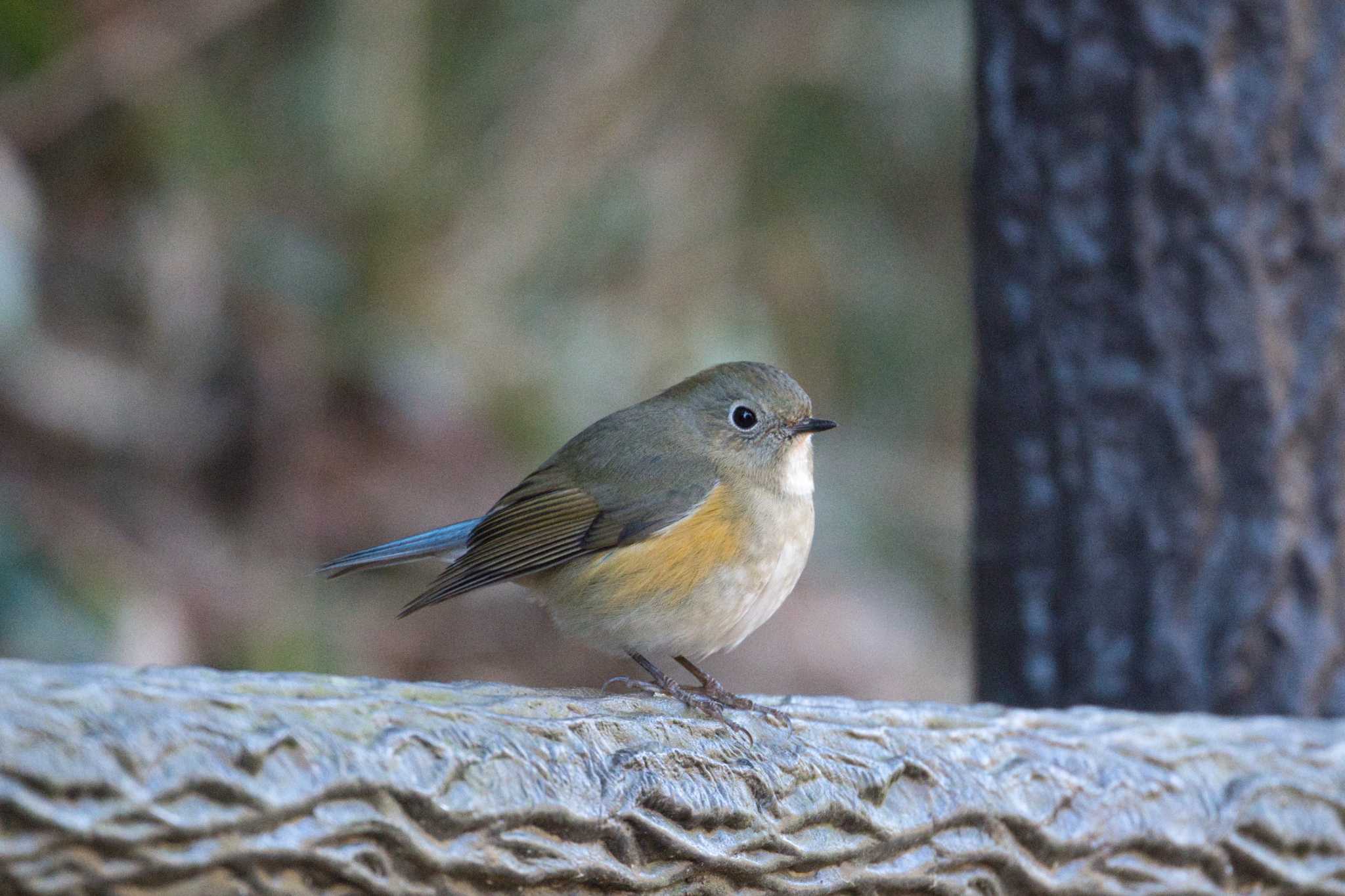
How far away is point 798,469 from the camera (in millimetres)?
3432

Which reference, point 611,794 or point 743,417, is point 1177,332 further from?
point 611,794

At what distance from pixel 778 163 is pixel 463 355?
1559mm

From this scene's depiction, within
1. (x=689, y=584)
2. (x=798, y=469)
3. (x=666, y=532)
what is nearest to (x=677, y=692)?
(x=689, y=584)

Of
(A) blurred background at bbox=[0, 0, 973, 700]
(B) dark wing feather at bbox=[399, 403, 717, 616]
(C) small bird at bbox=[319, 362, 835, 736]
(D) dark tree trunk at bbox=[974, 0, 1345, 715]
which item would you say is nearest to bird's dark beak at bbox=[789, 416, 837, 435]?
(C) small bird at bbox=[319, 362, 835, 736]

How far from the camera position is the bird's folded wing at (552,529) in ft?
10.3

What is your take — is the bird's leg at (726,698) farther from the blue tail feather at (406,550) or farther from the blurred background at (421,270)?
the blurred background at (421,270)

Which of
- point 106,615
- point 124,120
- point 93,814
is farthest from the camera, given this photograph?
point 124,120

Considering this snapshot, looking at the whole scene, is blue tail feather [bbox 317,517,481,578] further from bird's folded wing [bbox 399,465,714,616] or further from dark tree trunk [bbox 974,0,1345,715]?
dark tree trunk [bbox 974,0,1345,715]

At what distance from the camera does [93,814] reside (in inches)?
73.0

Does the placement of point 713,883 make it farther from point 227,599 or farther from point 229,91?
point 229,91

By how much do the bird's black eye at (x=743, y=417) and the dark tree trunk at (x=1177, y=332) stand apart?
675mm

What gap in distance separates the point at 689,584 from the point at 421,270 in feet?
11.2

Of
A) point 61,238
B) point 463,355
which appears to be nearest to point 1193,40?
point 463,355

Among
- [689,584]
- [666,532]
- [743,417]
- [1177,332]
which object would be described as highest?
[1177,332]
